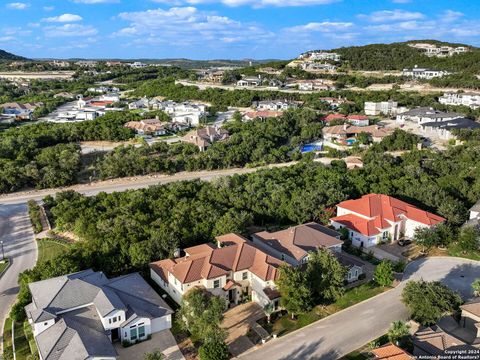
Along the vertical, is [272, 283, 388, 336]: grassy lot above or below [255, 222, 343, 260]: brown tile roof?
below

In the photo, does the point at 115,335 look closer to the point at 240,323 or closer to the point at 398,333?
the point at 240,323

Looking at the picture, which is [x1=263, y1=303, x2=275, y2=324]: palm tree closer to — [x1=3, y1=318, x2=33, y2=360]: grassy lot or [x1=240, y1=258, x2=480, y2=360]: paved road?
[x1=240, y1=258, x2=480, y2=360]: paved road

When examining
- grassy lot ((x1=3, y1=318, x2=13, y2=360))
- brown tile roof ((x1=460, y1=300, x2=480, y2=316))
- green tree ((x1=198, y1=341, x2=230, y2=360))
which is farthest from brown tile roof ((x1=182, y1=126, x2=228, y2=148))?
brown tile roof ((x1=460, y1=300, x2=480, y2=316))

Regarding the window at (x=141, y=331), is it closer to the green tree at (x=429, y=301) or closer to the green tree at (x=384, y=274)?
the green tree at (x=429, y=301)

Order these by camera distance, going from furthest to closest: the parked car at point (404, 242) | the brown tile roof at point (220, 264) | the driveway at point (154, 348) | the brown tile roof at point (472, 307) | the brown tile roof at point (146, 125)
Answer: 1. the brown tile roof at point (146, 125)
2. the parked car at point (404, 242)
3. the brown tile roof at point (220, 264)
4. the brown tile roof at point (472, 307)
5. the driveway at point (154, 348)

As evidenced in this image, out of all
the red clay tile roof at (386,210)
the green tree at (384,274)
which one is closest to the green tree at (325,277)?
the green tree at (384,274)

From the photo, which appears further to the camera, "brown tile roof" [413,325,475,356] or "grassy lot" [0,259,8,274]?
"grassy lot" [0,259,8,274]
